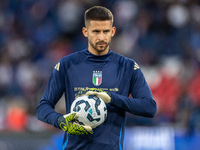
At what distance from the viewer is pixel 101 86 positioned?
3381 mm

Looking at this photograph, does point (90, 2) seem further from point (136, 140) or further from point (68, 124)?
point (68, 124)

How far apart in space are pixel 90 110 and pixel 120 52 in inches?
290

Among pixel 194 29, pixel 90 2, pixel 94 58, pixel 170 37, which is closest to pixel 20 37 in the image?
pixel 90 2

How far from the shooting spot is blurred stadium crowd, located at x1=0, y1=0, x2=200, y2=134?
28.7 ft

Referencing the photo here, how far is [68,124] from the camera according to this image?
301 centimetres

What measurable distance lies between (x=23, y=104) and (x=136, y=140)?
3.75 meters

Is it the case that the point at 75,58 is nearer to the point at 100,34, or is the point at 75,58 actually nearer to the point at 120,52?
the point at 100,34

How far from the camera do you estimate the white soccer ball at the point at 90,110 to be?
118 inches

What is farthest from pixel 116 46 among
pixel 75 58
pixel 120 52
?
pixel 75 58

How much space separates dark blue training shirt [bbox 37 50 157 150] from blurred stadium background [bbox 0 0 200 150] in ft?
11.8

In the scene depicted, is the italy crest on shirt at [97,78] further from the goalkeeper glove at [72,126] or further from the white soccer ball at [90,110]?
the goalkeeper glove at [72,126]

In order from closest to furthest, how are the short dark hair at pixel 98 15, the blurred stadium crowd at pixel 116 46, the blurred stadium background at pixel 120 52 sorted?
the short dark hair at pixel 98 15 → the blurred stadium background at pixel 120 52 → the blurred stadium crowd at pixel 116 46

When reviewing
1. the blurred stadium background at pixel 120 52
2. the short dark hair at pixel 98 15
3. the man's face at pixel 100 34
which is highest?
the short dark hair at pixel 98 15

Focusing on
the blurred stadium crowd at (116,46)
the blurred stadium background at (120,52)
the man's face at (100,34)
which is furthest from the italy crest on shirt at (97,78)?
→ the blurred stadium crowd at (116,46)
